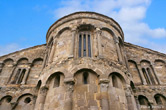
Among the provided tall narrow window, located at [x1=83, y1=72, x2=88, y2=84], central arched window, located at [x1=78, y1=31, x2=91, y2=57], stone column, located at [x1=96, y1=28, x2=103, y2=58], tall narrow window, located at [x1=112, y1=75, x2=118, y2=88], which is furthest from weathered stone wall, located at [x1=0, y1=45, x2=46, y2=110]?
tall narrow window, located at [x1=112, y1=75, x2=118, y2=88]

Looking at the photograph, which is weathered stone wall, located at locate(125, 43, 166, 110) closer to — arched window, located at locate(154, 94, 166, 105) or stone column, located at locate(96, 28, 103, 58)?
arched window, located at locate(154, 94, 166, 105)

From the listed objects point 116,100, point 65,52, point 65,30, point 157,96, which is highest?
point 65,30

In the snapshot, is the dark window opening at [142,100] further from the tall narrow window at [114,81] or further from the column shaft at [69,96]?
the column shaft at [69,96]

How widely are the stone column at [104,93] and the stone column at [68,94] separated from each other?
1.51 m

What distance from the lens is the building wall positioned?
721cm

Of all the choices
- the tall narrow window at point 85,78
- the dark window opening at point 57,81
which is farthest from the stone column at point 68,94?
the dark window opening at point 57,81

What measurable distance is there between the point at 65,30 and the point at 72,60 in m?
3.70

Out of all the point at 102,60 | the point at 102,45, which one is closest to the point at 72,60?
the point at 102,60

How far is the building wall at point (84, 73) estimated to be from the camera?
721cm

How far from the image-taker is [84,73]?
7980mm

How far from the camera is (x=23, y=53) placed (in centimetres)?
1363

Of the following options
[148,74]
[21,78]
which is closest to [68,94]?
[21,78]

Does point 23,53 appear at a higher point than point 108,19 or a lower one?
lower

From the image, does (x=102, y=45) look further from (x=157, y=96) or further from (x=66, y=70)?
(x=157, y=96)
